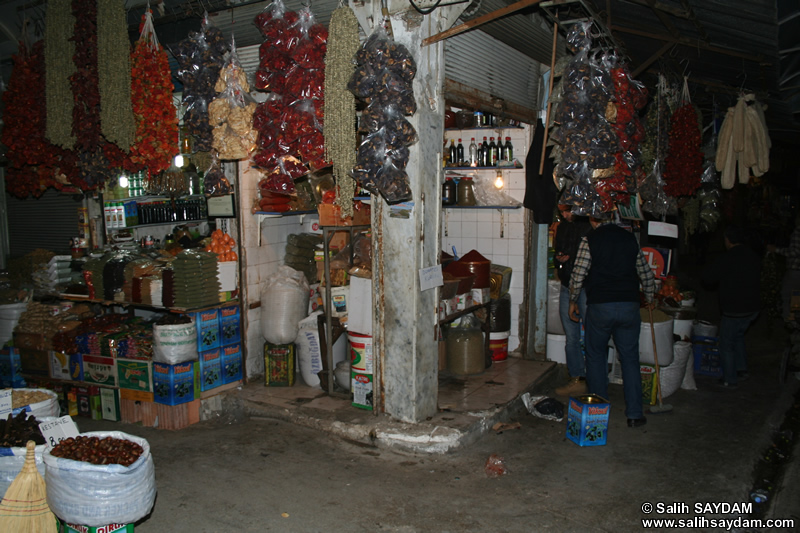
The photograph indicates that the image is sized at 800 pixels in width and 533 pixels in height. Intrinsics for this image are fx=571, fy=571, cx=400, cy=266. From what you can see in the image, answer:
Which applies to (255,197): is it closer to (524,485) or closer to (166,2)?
(166,2)

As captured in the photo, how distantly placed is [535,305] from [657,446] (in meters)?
2.85

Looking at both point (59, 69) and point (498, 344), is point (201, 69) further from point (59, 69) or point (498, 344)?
point (498, 344)

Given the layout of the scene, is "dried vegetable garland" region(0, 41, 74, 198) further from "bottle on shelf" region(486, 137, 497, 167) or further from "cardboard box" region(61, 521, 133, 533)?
"bottle on shelf" region(486, 137, 497, 167)

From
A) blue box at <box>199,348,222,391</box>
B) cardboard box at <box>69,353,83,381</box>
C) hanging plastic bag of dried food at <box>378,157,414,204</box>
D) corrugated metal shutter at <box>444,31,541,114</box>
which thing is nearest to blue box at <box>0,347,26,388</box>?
cardboard box at <box>69,353,83,381</box>

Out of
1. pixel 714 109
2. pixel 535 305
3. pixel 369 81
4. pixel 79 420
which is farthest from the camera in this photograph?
pixel 714 109

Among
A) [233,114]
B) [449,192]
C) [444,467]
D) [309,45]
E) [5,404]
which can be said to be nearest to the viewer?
[5,404]

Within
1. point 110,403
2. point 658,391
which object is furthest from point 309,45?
point 658,391

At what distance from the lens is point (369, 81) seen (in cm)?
457

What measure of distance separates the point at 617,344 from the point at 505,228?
94.9 inches

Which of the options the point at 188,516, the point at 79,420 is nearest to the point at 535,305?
the point at 188,516

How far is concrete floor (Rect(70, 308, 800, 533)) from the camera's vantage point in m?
4.20

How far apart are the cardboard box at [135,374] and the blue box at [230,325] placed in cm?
80

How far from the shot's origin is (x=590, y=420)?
17.5 feet

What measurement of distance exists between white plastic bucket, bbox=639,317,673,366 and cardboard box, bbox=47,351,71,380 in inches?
261
